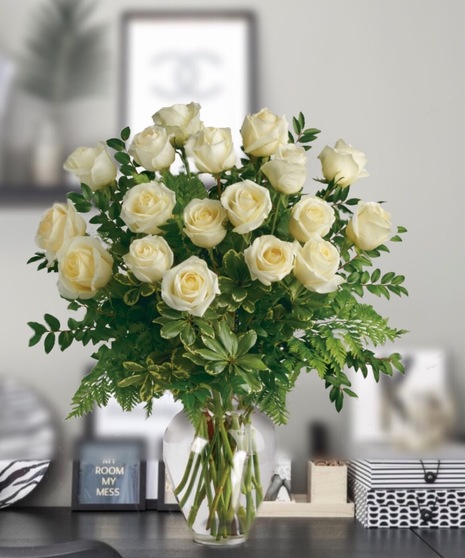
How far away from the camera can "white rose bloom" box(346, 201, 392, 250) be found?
4.44 ft

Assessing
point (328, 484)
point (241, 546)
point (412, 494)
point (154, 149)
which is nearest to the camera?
point (154, 149)

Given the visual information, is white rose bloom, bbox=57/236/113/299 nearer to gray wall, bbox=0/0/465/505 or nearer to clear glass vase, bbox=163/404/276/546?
clear glass vase, bbox=163/404/276/546

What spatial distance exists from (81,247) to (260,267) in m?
0.28

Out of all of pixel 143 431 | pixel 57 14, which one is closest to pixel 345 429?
pixel 143 431

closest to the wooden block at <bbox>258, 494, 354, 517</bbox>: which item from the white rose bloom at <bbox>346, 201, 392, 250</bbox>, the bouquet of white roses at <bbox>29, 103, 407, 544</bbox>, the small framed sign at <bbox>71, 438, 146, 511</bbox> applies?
the small framed sign at <bbox>71, 438, 146, 511</bbox>

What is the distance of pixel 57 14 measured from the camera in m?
2.06

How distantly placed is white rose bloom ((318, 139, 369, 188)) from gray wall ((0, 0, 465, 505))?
2.00 ft

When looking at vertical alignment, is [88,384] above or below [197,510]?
above

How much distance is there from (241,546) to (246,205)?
0.63 metres

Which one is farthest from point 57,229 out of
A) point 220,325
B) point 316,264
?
point 316,264

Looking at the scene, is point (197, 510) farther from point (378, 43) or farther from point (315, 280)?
point (378, 43)

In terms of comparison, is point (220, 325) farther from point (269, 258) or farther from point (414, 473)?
point (414, 473)

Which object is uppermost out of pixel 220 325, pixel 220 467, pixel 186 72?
pixel 186 72

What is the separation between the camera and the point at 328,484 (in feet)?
6.16
